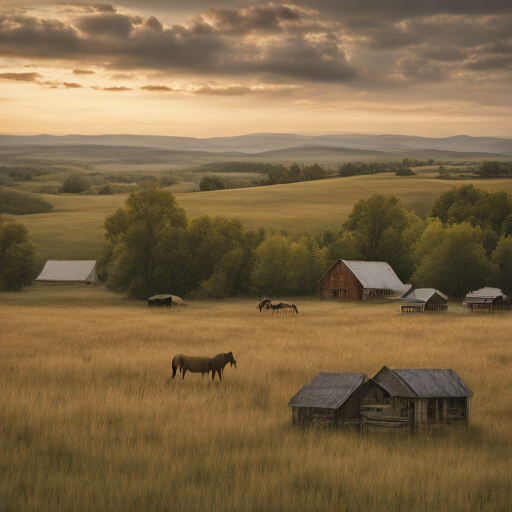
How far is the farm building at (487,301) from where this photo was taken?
2357 inches

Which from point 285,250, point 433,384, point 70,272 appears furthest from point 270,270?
point 433,384

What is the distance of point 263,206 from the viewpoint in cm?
14962

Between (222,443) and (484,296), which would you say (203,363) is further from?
(484,296)

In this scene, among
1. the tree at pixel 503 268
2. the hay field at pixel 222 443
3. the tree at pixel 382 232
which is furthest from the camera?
the tree at pixel 382 232

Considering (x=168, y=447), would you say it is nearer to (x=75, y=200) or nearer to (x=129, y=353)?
(x=129, y=353)

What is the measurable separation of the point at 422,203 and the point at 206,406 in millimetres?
129590

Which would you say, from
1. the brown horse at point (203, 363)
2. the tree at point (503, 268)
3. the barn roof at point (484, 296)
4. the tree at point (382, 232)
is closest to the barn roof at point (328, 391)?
the brown horse at point (203, 363)

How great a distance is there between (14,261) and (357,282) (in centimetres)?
4468

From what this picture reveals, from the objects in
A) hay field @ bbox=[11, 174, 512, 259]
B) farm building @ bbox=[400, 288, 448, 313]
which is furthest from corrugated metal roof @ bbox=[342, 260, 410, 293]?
hay field @ bbox=[11, 174, 512, 259]

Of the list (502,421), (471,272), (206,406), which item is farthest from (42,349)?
(471,272)

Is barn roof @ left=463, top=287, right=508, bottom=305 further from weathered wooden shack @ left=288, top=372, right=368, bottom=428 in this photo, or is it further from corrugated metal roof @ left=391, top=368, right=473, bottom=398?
weathered wooden shack @ left=288, top=372, right=368, bottom=428

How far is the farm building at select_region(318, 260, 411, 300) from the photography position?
253ft

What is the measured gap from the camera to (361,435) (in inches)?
498

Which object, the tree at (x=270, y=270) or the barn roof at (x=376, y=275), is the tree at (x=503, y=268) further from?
the tree at (x=270, y=270)
